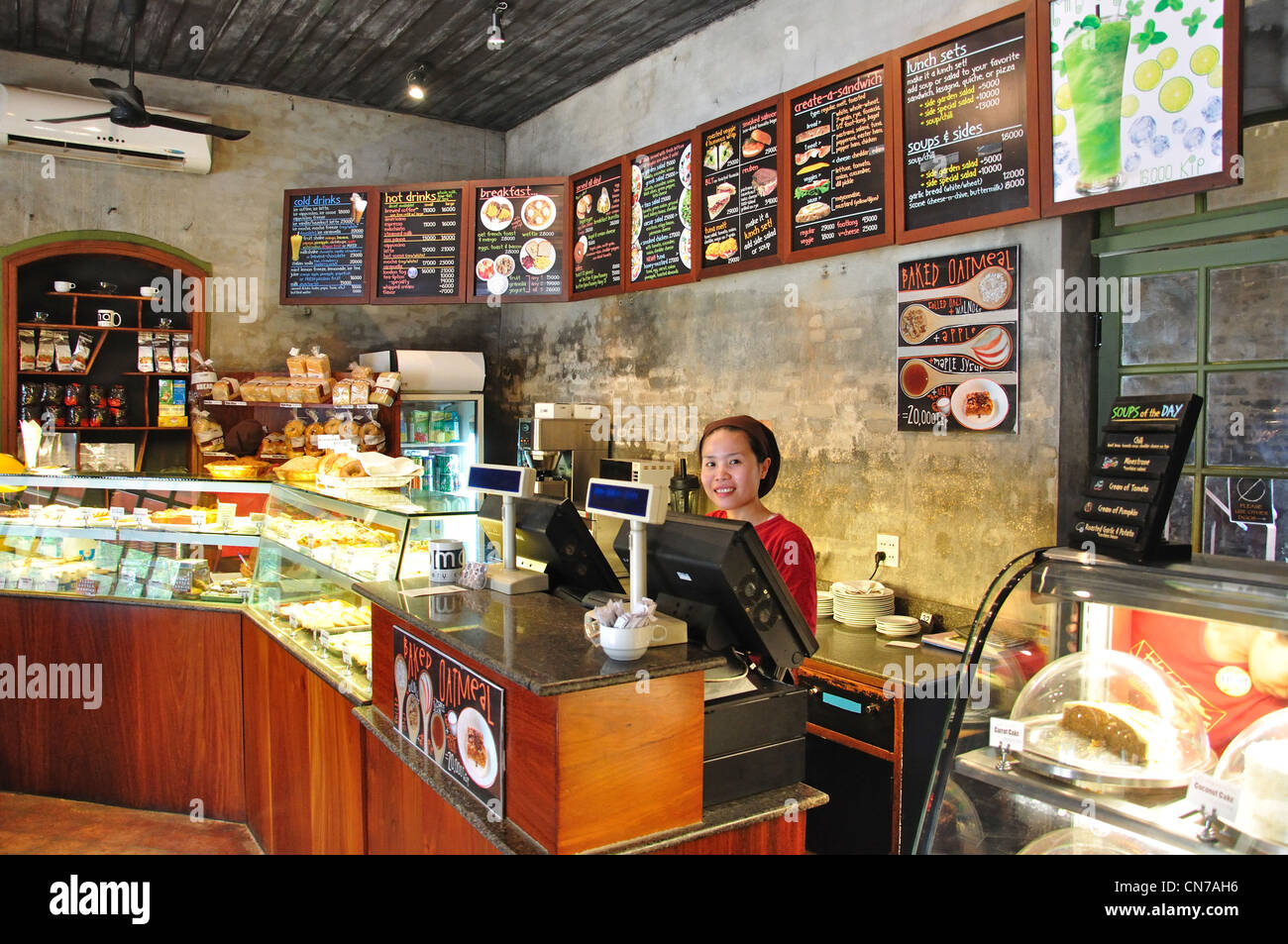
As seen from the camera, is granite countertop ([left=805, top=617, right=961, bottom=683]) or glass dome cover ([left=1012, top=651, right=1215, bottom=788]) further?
granite countertop ([left=805, top=617, right=961, bottom=683])

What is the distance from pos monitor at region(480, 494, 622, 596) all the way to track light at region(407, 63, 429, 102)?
4.29 meters

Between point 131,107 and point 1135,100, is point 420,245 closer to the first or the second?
point 131,107

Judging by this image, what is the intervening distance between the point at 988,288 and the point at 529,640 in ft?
7.93

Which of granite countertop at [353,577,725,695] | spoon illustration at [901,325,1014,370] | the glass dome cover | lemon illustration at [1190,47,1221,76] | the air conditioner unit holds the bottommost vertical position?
the glass dome cover

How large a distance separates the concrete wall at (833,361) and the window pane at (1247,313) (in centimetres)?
44

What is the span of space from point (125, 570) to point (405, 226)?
321 cm

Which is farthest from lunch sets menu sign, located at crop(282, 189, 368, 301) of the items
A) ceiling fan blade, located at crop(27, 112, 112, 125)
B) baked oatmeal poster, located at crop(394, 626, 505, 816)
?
baked oatmeal poster, located at crop(394, 626, 505, 816)

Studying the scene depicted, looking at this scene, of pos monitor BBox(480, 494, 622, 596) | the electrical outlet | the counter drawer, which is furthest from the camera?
the electrical outlet

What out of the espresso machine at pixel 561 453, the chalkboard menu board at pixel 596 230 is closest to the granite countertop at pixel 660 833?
the espresso machine at pixel 561 453

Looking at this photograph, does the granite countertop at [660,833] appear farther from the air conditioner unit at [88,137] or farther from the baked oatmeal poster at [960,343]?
the air conditioner unit at [88,137]

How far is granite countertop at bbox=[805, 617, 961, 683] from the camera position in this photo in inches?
126

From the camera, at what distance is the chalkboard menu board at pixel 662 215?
4988 mm


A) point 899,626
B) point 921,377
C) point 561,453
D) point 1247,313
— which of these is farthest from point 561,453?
point 1247,313

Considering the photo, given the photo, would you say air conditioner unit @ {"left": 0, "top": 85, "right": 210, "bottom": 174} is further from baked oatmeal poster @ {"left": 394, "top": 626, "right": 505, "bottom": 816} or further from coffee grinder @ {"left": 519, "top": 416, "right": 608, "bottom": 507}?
baked oatmeal poster @ {"left": 394, "top": 626, "right": 505, "bottom": 816}
